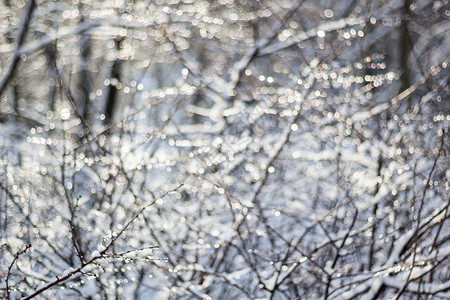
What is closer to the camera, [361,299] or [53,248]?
[361,299]

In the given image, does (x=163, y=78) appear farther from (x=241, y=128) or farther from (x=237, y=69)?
(x=241, y=128)

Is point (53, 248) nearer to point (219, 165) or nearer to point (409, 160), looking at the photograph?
point (219, 165)

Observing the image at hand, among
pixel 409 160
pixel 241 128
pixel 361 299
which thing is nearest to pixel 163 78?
pixel 241 128

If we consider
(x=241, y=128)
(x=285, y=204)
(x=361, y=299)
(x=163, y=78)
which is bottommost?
(x=361, y=299)

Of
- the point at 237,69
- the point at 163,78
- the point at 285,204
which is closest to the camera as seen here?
the point at 285,204

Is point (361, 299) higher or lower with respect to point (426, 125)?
lower

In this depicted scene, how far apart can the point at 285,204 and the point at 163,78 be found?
9.78 meters

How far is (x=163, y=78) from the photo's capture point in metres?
13.9

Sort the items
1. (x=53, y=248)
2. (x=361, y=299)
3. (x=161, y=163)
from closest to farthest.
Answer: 1. (x=361, y=299)
2. (x=53, y=248)
3. (x=161, y=163)

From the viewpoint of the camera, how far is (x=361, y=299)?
10.4ft

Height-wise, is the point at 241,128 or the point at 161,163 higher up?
the point at 241,128

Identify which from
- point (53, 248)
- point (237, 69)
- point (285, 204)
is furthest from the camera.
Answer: point (237, 69)

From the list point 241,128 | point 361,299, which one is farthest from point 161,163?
point 361,299

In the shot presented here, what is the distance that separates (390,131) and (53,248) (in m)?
2.86
